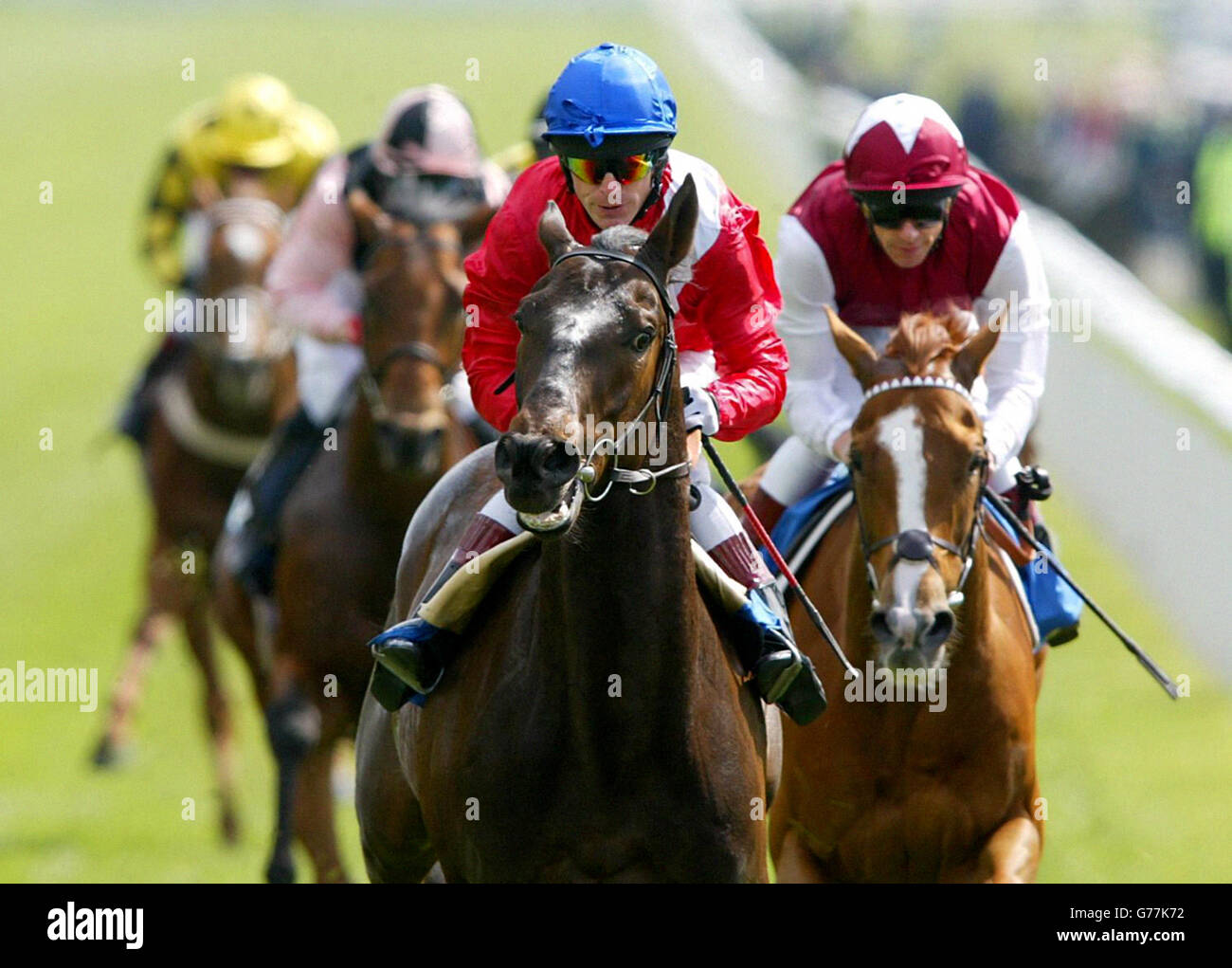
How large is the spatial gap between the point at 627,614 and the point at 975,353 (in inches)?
58.9

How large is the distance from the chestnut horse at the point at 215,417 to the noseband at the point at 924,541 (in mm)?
4473

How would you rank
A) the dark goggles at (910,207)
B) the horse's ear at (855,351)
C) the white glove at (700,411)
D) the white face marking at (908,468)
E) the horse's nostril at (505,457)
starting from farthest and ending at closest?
the dark goggles at (910,207) → the horse's ear at (855,351) → the white face marking at (908,468) → the white glove at (700,411) → the horse's nostril at (505,457)

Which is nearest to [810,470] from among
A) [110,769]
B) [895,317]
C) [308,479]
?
[895,317]

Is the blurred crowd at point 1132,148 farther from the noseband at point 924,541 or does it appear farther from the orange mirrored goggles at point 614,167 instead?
the orange mirrored goggles at point 614,167

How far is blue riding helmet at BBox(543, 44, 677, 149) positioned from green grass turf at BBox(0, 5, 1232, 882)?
4411 millimetres

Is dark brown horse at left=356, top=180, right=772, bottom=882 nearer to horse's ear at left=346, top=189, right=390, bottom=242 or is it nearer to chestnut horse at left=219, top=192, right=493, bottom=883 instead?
chestnut horse at left=219, top=192, right=493, bottom=883

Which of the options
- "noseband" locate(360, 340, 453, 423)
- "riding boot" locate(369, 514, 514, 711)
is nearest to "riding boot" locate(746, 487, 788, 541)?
"noseband" locate(360, 340, 453, 423)

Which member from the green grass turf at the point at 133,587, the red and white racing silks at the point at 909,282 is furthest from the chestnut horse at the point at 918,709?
the green grass turf at the point at 133,587

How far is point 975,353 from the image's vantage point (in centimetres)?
611

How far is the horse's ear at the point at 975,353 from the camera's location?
6.10 meters

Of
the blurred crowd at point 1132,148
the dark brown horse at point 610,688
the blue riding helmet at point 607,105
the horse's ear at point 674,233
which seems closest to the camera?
the dark brown horse at point 610,688

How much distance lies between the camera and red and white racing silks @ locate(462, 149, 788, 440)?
552cm

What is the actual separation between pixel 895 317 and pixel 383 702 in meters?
2.01
